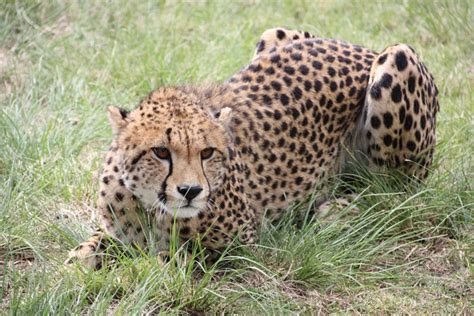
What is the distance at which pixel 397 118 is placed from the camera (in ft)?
16.9

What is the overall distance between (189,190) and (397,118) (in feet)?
4.78

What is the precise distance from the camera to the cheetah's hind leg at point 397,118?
5.13 m

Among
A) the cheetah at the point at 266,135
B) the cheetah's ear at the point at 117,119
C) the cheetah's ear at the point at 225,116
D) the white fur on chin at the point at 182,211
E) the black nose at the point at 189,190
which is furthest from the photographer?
the cheetah's ear at the point at 225,116

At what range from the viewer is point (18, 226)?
4645 mm

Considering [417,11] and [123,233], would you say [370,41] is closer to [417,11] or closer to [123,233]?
[417,11]

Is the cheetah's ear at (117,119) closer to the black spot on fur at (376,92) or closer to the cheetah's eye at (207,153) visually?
the cheetah's eye at (207,153)

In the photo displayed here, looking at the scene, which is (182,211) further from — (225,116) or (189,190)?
(225,116)

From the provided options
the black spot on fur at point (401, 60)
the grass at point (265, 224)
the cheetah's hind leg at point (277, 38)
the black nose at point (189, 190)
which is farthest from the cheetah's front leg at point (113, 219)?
the black spot on fur at point (401, 60)

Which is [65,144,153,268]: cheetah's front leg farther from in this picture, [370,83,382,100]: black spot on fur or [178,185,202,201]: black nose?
[370,83,382,100]: black spot on fur

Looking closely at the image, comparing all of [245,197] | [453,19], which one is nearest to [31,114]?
[245,197]

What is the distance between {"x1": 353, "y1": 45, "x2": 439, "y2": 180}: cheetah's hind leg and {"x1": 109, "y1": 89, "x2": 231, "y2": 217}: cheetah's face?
1009 mm

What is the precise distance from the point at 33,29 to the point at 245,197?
2746mm

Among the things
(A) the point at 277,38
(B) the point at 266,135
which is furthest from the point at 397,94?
(A) the point at 277,38

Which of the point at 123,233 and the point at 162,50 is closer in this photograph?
the point at 123,233
